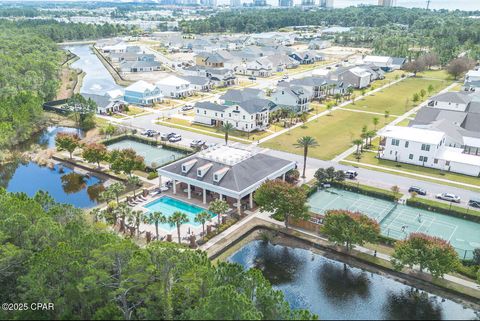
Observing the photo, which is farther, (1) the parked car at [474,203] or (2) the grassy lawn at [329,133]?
(2) the grassy lawn at [329,133]

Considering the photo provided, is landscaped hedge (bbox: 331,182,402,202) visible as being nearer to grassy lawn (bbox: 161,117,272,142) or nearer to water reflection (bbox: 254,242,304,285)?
water reflection (bbox: 254,242,304,285)

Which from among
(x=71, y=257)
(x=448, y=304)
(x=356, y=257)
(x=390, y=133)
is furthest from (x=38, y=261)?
(x=390, y=133)

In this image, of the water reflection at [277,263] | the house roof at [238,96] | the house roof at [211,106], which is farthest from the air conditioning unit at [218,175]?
the house roof at [238,96]

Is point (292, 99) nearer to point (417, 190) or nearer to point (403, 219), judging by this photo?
point (417, 190)

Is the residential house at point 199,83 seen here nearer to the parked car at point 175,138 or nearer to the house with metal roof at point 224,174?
the parked car at point 175,138

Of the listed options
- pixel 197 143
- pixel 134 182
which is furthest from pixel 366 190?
pixel 134 182

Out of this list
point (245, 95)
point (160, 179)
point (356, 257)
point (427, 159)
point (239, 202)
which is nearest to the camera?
point (356, 257)

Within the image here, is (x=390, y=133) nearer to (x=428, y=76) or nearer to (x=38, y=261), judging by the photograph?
(x=38, y=261)

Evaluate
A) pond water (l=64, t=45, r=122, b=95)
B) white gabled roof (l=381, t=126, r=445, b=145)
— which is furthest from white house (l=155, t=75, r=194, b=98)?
white gabled roof (l=381, t=126, r=445, b=145)
